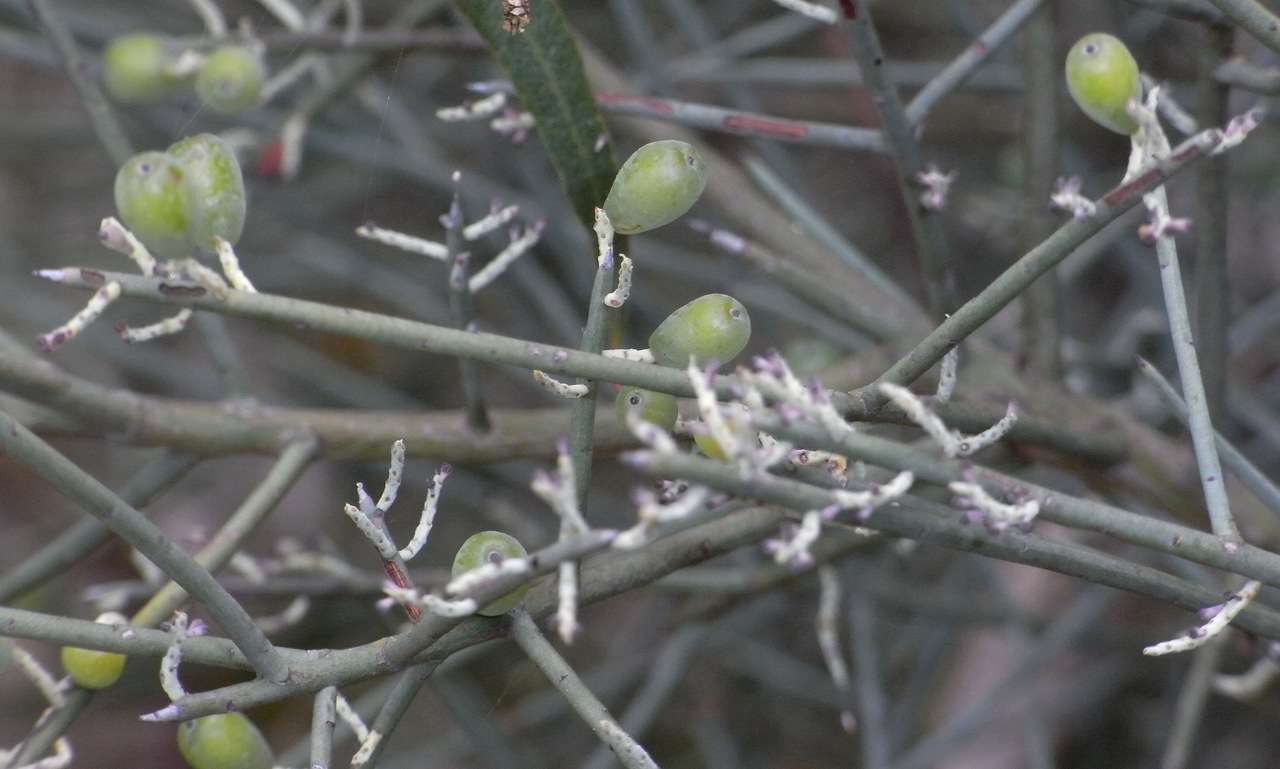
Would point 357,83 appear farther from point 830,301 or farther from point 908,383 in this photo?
point 908,383

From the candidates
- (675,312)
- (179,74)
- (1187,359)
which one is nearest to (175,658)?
(675,312)

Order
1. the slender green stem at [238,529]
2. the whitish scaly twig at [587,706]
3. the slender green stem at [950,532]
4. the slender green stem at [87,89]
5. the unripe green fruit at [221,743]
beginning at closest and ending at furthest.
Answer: the slender green stem at [950,532], the whitish scaly twig at [587,706], the unripe green fruit at [221,743], the slender green stem at [238,529], the slender green stem at [87,89]

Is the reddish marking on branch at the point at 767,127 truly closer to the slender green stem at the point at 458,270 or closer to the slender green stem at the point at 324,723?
the slender green stem at the point at 458,270

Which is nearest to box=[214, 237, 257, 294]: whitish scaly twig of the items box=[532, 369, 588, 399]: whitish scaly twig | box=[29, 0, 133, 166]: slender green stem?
box=[532, 369, 588, 399]: whitish scaly twig

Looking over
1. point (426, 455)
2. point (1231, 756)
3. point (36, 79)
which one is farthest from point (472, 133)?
point (1231, 756)

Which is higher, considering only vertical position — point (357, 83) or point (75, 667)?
point (357, 83)

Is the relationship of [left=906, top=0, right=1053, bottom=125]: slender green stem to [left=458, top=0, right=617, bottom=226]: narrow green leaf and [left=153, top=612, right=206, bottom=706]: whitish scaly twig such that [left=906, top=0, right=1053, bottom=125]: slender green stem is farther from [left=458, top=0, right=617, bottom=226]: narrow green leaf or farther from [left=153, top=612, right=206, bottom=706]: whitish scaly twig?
[left=153, top=612, right=206, bottom=706]: whitish scaly twig

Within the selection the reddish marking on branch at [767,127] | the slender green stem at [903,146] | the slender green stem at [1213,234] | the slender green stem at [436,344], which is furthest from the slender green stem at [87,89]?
the slender green stem at [1213,234]
